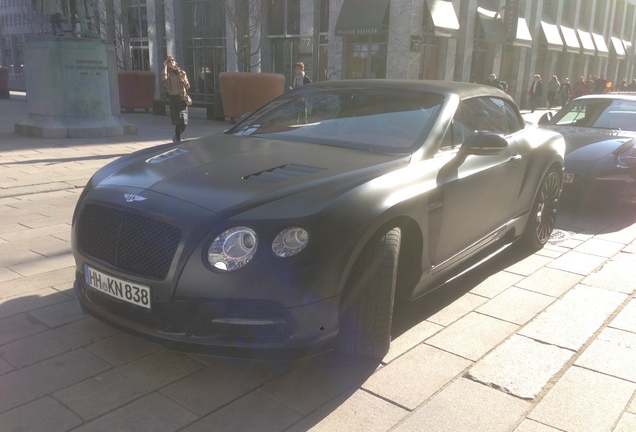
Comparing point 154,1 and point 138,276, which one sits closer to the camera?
point 138,276

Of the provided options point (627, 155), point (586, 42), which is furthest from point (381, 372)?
point (586, 42)

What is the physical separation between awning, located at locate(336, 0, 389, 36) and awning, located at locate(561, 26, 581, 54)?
53.5 feet

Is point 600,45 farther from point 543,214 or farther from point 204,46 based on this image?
point 543,214

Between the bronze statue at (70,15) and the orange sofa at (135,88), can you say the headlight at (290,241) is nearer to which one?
the bronze statue at (70,15)

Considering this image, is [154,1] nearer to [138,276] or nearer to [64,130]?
[64,130]

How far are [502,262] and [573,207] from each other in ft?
10.1

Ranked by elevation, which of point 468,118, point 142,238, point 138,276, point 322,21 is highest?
point 322,21

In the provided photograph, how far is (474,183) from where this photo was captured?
12.4 feet

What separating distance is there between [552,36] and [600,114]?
2692cm

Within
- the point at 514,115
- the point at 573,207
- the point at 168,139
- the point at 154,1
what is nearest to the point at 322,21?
the point at 154,1

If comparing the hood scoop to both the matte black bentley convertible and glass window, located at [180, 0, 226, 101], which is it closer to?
the matte black bentley convertible

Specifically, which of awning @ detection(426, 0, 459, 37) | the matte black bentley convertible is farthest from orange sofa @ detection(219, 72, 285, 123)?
the matte black bentley convertible

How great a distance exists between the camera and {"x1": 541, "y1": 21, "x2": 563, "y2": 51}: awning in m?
31.1

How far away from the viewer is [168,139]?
12992 millimetres
